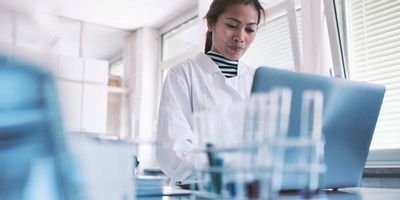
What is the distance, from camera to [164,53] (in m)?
5.64

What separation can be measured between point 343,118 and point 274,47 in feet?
7.62

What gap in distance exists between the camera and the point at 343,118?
945 millimetres

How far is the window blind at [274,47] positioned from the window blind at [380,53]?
555mm

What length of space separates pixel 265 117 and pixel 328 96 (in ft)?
1.85

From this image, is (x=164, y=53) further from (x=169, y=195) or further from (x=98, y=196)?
(x=98, y=196)

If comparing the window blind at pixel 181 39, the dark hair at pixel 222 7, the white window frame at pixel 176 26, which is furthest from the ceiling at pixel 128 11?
the dark hair at pixel 222 7

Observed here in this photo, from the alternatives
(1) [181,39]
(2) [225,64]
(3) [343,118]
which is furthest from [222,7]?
(1) [181,39]

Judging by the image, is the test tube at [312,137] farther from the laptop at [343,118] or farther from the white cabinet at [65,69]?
the laptop at [343,118]

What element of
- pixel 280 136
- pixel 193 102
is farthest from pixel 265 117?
pixel 193 102

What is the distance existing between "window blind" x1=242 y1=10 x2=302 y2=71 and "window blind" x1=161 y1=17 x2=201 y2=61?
1.37m

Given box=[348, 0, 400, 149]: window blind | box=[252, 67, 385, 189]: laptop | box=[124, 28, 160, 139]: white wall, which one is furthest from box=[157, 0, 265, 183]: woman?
box=[124, 28, 160, 139]: white wall

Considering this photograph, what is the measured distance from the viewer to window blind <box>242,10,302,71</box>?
3.05 metres

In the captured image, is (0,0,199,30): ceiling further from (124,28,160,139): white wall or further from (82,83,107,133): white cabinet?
(82,83,107,133): white cabinet

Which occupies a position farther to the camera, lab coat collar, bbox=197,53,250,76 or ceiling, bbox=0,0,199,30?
ceiling, bbox=0,0,199,30
